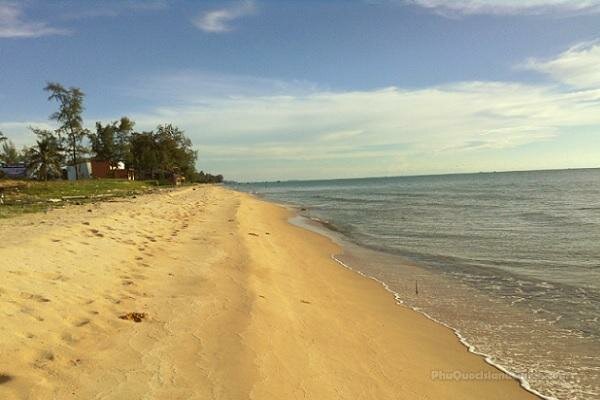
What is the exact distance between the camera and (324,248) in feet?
57.6

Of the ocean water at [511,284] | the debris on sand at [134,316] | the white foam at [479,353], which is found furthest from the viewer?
the ocean water at [511,284]

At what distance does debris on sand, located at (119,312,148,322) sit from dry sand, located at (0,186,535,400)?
25mm

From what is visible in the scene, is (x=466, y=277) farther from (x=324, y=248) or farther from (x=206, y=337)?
(x=206, y=337)

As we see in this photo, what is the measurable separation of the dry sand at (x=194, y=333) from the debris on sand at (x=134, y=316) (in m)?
0.02

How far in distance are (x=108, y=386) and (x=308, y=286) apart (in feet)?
21.5

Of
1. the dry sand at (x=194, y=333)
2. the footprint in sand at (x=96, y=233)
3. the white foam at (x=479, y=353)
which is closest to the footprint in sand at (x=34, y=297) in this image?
the dry sand at (x=194, y=333)

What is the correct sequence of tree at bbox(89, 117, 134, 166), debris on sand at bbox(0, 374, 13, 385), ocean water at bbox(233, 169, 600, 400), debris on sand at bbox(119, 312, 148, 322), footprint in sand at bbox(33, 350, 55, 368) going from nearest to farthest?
debris on sand at bbox(0, 374, 13, 385)
footprint in sand at bbox(33, 350, 55, 368)
debris on sand at bbox(119, 312, 148, 322)
ocean water at bbox(233, 169, 600, 400)
tree at bbox(89, 117, 134, 166)

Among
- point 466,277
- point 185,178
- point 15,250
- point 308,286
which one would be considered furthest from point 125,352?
point 185,178

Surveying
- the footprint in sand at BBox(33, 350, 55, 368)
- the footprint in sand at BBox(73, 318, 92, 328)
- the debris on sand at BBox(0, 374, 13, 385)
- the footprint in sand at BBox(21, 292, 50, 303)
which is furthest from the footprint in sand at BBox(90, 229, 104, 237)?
the debris on sand at BBox(0, 374, 13, 385)

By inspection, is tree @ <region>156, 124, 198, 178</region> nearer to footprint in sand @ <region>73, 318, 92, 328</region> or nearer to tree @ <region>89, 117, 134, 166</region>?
tree @ <region>89, 117, 134, 166</region>

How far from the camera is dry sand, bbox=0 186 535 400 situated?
14.3 ft

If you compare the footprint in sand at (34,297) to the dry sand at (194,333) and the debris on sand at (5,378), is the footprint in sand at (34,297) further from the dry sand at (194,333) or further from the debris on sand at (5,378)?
the debris on sand at (5,378)

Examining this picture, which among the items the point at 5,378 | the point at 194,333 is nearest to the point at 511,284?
the point at 194,333

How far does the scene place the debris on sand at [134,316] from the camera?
5.91m
